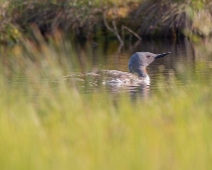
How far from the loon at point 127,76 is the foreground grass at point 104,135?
4.56 meters

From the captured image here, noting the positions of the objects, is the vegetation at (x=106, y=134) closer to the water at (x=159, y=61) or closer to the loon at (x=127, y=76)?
the water at (x=159, y=61)

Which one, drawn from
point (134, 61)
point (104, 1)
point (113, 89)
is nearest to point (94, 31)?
point (104, 1)

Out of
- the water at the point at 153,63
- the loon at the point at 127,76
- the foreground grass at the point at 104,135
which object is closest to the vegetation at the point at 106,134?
the foreground grass at the point at 104,135

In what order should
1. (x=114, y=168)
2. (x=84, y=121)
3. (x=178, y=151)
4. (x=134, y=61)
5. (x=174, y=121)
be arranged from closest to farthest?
1. (x=114, y=168)
2. (x=178, y=151)
3. (x=84, y=121)
4. (x=174, y=121)
5. (x=134, y=61)

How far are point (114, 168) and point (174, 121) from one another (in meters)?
1.58

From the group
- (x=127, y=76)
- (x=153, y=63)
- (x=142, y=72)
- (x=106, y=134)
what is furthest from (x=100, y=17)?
(x=106, y=134)

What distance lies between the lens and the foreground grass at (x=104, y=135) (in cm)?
565

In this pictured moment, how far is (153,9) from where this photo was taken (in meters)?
24.6

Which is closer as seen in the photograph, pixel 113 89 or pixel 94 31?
pixel 113 89

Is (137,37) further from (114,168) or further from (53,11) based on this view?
(114,168)

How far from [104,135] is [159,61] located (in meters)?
11.4

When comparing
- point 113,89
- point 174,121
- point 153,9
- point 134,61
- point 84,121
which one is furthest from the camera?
point 153,9

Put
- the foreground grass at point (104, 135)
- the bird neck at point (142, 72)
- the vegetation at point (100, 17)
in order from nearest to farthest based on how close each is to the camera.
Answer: the foreground grass at point (104, 135)
the bird neck at point (142, 72)
the vegetation at point (100, 17)

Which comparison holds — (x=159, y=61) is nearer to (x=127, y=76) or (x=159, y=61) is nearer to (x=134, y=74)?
(x=134, y=74)
